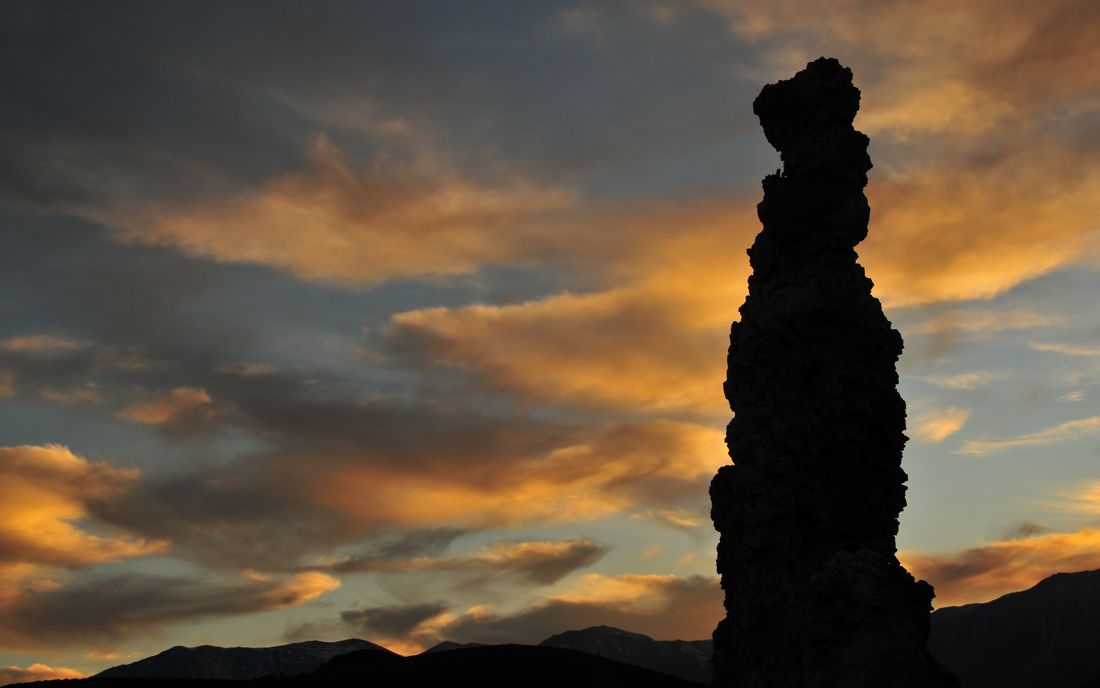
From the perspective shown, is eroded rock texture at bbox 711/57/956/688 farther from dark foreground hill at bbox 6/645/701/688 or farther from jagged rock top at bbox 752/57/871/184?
dark foreground hill at bbox 6/645/701/688

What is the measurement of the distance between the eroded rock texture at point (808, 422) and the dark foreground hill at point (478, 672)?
57013 mm

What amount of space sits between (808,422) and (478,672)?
245 ft

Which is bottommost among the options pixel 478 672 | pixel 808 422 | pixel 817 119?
pixel 478 672

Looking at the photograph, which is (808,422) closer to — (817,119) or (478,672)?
(817,119)

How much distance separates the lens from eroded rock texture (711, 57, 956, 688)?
21.5m

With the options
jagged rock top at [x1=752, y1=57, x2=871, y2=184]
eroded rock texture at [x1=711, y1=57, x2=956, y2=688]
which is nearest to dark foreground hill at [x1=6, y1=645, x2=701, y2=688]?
eroded rock texture at [x1=711, y1=57, x2=956, y2=688]

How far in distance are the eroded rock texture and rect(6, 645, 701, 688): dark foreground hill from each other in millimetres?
57013

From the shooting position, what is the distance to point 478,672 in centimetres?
9219

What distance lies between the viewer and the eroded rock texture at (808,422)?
21547mm

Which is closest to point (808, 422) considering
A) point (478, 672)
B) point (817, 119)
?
Result: point (817, 119)

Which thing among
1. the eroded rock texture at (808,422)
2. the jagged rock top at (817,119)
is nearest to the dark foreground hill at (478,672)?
the eroded rock texture at (808,422)

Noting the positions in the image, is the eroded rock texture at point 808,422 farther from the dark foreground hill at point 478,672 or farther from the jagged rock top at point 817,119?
the dark foreground hill at point 478,672

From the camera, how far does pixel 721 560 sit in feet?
81.4

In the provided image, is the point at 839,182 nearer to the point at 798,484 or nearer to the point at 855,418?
the point at 855,418
